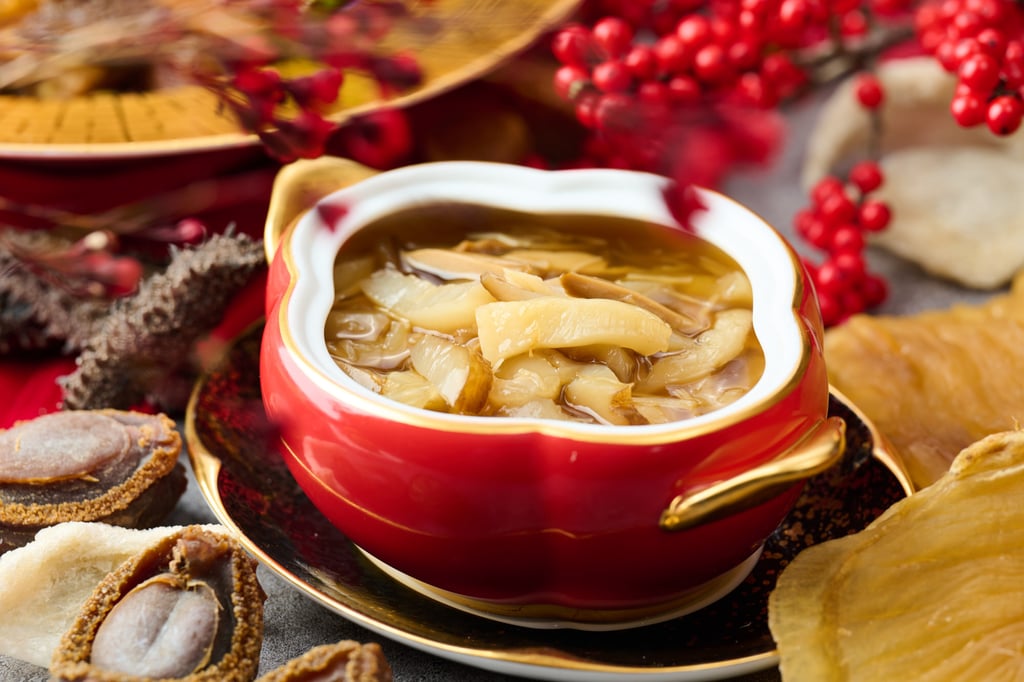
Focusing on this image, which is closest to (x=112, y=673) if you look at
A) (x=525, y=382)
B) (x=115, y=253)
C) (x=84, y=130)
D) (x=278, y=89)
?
(x=525, y=382)

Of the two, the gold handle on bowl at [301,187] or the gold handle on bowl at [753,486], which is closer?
the gold handle on bowl at [753,486]

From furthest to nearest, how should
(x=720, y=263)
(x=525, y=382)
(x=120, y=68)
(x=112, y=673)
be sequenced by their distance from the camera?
(x=120, y=68) → (x=720, y=263) → (x=525, y=382) → (x=112, y=673)

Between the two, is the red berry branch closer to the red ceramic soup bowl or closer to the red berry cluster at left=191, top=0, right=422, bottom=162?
the red berry cluster at left=191, top=0, right=422, bottom=162

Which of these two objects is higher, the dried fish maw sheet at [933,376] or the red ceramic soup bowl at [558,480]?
the red ceramic soup bowl at [558,480]

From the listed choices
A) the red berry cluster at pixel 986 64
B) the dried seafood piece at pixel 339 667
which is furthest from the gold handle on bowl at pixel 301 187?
the red berry cluster at pixel 986 64

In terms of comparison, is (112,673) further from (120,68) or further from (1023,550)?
(120,68)

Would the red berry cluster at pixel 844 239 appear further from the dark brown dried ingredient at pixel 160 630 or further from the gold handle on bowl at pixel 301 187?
the dark brown dried ingredient at pixel 160 630
